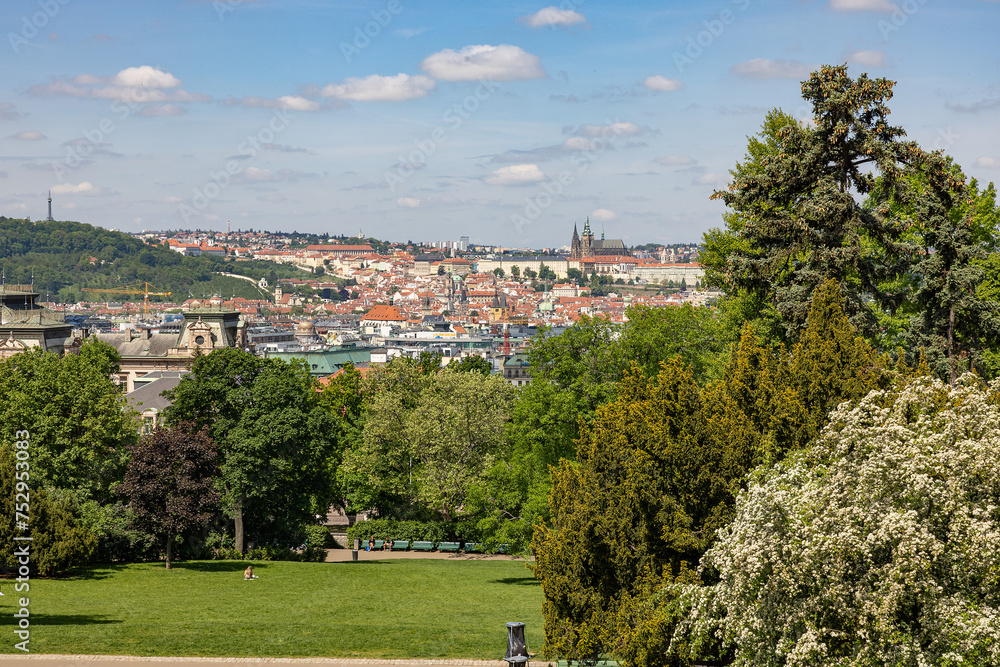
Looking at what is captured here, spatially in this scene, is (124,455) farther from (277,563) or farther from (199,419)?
(277,563)

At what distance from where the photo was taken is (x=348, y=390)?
2140 inches

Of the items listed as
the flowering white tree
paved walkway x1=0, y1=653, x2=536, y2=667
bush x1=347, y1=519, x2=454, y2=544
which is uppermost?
the flowering white tree

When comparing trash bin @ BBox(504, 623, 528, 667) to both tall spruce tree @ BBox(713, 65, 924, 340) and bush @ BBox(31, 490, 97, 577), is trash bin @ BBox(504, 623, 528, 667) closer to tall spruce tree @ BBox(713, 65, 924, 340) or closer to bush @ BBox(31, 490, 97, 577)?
tall spruce tree @ BBox(713, 65, 924, 340)

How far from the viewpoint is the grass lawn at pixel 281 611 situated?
1944 cm

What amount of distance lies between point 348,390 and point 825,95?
36171mm

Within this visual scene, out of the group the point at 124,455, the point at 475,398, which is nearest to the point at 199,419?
the point at 124,455

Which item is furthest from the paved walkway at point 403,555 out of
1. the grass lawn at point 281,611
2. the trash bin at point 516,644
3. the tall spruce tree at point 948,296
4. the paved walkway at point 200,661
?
the trash bin at point 516,644

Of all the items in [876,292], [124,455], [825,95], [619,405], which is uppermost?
[825,95]

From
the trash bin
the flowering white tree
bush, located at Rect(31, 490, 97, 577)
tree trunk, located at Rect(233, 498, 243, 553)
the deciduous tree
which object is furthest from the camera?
tree trunk, located at Rect(233, 498, 243, 553)

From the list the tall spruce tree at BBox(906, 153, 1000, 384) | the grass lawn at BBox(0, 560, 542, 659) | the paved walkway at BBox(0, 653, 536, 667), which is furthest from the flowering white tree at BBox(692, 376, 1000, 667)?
the tall spruce tree at BBox(906, 153, 1000, 384)

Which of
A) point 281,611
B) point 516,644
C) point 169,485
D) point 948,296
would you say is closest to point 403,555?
point 169,485

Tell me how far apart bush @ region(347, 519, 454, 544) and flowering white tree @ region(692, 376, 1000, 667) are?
32700 mm

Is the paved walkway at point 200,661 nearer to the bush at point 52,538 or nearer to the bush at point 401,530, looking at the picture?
the bush at point 52,538

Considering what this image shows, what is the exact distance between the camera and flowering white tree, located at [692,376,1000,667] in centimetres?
1180
